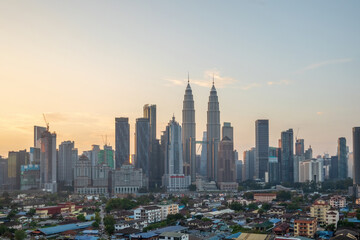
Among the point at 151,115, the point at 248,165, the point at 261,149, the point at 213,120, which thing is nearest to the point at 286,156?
the point at 261,149

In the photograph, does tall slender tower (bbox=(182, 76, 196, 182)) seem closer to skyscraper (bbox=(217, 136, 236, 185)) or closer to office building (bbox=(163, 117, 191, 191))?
skyscraper (bbox=(217, 136, 236, 185))

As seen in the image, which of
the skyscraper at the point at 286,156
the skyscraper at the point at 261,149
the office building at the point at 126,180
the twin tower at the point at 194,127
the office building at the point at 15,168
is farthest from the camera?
the twin tower at the point at 194,127

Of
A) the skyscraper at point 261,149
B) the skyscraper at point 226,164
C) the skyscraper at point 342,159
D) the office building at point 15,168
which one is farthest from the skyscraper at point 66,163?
the skyscraper at point 342,159

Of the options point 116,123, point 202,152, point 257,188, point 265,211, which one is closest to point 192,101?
point 202,152

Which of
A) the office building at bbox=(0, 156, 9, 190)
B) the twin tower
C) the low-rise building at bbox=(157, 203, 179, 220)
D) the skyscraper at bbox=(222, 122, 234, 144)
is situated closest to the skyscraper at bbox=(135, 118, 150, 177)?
the twin tower

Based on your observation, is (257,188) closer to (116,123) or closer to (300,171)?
(300,171)

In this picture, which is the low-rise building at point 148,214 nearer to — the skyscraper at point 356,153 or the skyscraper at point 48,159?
the skyscraper at point 356,153
